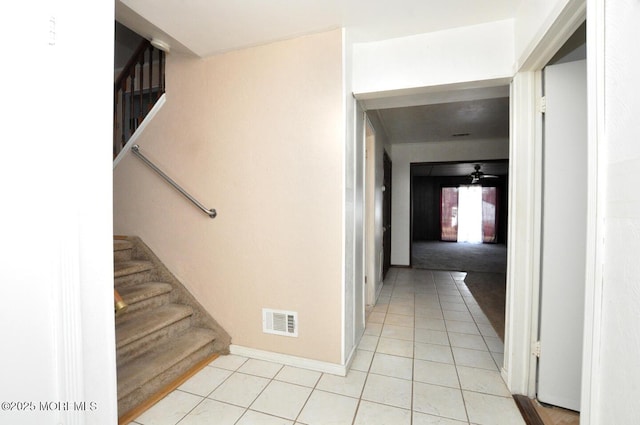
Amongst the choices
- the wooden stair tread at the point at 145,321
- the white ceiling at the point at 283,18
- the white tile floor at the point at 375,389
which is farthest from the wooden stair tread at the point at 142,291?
the white ceiling at the point at 283,18

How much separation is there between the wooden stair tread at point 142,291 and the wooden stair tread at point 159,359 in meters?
0.39

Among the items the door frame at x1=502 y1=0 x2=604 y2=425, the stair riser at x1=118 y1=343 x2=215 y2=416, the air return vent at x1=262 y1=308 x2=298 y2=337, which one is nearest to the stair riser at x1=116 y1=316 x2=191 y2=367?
the stair riser at x1=118 y1=343 x2=215 y2=416

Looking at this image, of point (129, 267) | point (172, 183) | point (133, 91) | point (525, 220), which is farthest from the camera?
point (133, 91)

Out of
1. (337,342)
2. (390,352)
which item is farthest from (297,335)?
(390,352)

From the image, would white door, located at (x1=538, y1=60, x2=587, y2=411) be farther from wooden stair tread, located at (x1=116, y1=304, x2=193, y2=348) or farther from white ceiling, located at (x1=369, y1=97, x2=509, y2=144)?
wooden stair tread, located at (x1=116, y1=304, x2=193, y2=348)

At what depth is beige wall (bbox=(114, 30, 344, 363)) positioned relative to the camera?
2.01 meters

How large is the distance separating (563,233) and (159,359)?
8.69 ft

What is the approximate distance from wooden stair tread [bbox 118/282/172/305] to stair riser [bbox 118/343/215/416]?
574 mm

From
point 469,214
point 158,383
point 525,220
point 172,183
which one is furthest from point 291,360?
point 469,214

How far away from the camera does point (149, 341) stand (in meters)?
1.94

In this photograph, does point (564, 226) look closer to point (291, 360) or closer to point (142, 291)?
point (291, 360)

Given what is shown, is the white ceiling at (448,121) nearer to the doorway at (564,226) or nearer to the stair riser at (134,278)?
the doorway at (564,226)

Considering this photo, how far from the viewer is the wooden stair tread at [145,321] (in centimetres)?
180

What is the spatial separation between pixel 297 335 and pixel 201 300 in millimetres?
901
